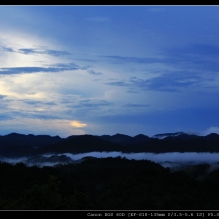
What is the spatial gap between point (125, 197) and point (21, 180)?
71.2 ft

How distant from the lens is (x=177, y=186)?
253 ft

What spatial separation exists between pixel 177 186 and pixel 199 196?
406 inches

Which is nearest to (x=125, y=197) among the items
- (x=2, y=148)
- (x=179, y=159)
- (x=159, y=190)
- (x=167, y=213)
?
(x=159, y=190)

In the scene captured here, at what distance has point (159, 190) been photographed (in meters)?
71.8

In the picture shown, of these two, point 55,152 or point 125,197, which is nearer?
point 125,197
